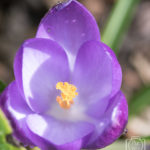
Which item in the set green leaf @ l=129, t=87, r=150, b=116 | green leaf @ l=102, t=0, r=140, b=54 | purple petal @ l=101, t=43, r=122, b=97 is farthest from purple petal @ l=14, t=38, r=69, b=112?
green leaf @ l=129, t=87, r=150, b=116

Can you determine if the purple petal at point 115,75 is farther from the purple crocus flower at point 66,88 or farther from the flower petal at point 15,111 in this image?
the flower petal at point 15,111

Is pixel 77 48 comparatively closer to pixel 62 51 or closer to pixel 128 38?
pixel 62 51

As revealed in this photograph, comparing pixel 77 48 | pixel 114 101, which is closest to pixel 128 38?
pixel 77 48

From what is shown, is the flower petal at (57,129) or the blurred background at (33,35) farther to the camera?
the blurred background at (33,35)

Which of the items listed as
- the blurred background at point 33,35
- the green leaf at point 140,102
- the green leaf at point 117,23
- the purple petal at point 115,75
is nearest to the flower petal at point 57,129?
the purple petal at point 115,75

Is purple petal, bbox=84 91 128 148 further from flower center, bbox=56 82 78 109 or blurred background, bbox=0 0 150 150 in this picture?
blurred background, bbox=0 0 150 150

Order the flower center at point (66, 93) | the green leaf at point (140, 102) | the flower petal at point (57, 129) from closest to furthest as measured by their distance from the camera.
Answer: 1. the flower petal at point (57, 129)
2. the flower center at point (66, 93)
3. the green leaf at point (140, 102)
